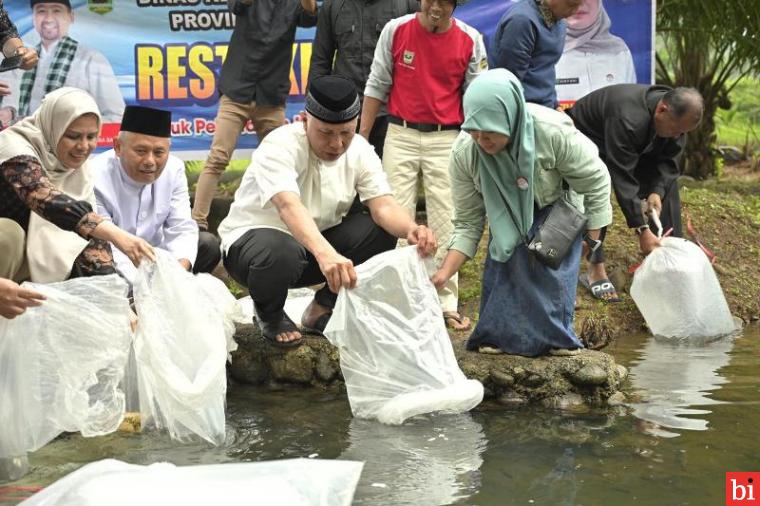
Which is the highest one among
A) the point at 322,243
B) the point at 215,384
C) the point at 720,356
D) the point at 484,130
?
the point at 484,130

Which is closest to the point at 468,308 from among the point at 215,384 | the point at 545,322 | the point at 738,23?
the point at 545,322

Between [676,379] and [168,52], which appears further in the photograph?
[168,52]

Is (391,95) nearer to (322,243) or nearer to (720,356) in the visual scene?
(322,243)

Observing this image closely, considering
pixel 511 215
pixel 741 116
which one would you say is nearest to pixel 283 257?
pixel 511 215

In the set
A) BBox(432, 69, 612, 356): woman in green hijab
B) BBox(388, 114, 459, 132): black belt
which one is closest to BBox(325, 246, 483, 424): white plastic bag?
BBox(432, 69, 612, 356): woman in green hijab

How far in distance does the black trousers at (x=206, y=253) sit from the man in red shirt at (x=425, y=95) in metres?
1.14

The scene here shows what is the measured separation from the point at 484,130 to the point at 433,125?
164 centimetres

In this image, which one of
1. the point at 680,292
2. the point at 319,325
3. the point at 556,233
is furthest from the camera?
the point at 680,292

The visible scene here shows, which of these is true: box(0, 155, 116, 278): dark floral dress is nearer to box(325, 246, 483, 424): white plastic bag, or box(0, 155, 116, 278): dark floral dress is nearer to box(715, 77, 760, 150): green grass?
box(325, 246, 483, 424): white plastic bag

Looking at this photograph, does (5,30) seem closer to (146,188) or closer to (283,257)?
(146,188)

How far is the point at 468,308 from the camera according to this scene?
643 cm

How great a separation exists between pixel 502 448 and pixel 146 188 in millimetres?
2038

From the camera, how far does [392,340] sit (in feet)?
14.2

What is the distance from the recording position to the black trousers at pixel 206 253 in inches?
202
